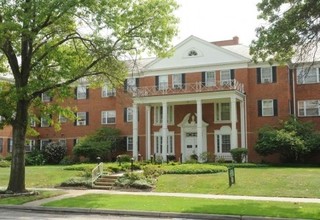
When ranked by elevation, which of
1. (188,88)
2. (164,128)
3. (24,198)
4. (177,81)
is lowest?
(24,198)

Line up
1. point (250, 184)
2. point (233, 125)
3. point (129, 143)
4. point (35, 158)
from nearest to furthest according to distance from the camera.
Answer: point (250, 184), point (233, 125), point (35, 158), point (129, 143)

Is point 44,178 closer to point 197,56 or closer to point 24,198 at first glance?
point 24,198

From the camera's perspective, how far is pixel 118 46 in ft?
69.2

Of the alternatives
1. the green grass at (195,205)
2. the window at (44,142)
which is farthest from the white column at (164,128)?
the green grass at (195,205)

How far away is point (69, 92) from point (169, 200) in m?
6.83

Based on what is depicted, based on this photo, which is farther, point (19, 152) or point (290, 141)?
point (290, 141)

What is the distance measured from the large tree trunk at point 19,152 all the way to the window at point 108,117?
23.4m

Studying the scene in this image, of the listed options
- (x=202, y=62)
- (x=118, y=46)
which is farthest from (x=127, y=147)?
(x=118, y=46)

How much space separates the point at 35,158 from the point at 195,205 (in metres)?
29.6

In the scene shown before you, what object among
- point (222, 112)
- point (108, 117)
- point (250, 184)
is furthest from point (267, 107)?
point (250, 184)

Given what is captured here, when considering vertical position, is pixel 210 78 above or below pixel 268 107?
above

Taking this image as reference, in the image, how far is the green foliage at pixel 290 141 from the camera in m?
33.2

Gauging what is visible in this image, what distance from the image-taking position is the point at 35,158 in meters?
42.6

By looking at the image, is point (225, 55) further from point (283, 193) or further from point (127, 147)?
point (283, 193)
